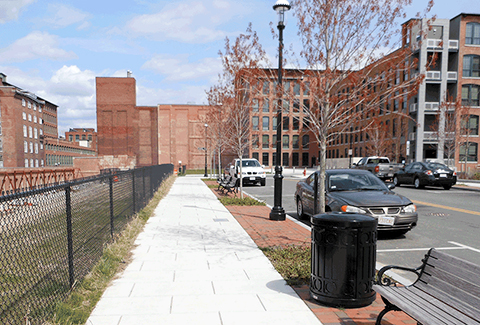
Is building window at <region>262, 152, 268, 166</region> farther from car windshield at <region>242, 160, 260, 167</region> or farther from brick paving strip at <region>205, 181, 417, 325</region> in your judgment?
brick paving strip at <region>205, 181, 417, 325</region>

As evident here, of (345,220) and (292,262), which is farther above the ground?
(345,220)

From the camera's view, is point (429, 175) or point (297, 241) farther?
point (429, 175)

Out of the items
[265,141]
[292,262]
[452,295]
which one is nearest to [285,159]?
[265,141]

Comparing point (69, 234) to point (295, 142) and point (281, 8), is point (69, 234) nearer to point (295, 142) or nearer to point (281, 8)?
point (281, 8)

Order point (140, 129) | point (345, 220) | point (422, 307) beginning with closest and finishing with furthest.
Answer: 1. point (422, 307)
2. point (345, 220)
3. point (140, 129)

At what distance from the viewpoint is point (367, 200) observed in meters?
7.43

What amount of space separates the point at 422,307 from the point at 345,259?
40.5 inches

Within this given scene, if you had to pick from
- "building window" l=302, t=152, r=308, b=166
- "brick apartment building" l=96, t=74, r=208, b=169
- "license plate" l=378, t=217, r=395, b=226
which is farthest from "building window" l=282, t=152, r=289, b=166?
"license plate" l=378, t=217, r=395, b=226

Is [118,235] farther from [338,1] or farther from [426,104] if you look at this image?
[426,104]

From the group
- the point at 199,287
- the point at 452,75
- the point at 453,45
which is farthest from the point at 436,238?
the point at 453,45

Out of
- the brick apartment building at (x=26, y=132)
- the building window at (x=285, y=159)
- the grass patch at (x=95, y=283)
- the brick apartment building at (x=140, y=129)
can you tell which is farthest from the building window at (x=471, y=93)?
the brick apartment building at (x=26, y=132)

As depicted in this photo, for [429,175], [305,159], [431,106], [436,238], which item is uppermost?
[431,106]

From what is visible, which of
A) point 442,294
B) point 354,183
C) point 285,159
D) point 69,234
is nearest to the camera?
point 442,294

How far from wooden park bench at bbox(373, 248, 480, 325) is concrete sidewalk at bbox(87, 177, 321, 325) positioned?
1.04 meters
